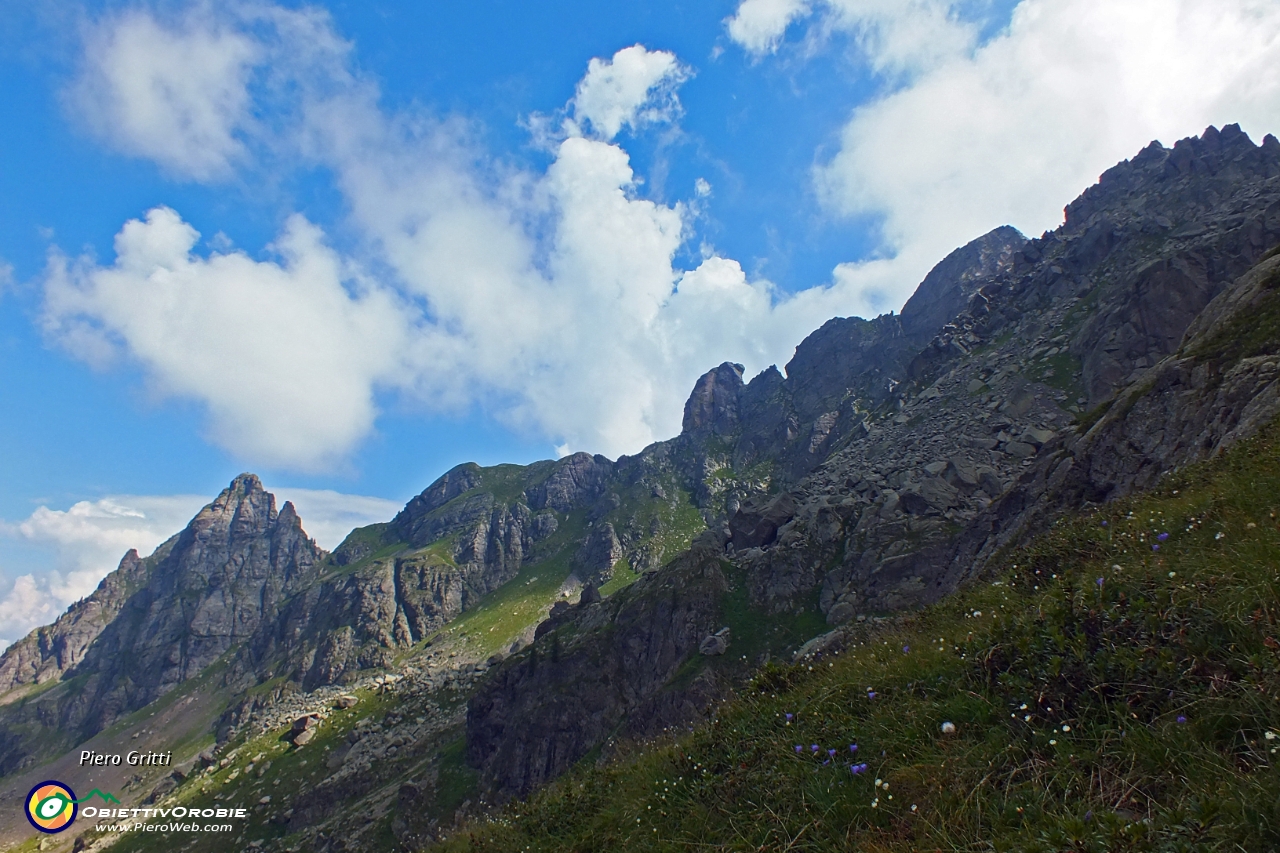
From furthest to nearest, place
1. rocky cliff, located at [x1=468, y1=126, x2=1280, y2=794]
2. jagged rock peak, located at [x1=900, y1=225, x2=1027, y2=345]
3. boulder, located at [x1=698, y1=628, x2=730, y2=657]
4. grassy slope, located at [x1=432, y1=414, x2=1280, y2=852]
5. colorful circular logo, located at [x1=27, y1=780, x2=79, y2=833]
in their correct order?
jagged rock peak, located at [x1=900, y1=225, x2=1027, y2=345] → boulder, located at [x1=698, y1=628, x2=730, y2=657] → colorful circular logo, located at [x1=27, y1=780, x2=79, y2=833] → rocky cliff, located at [x1=468, y1=126, x2=1280, y2=794] → grassy slope, located at [x1=432, y1=414, x2=1280, y2=852]

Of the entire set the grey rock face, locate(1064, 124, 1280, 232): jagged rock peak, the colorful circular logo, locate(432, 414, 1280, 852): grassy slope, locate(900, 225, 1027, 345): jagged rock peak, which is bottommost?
the grey rock face

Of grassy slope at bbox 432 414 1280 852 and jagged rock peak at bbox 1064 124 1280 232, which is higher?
jagged rock peak at bbox 1064 124 1280 232

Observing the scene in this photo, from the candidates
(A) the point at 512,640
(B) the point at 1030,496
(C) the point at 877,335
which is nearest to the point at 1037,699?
(B) the point at 1030,496

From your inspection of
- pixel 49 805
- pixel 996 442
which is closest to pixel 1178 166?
pixel 996 442

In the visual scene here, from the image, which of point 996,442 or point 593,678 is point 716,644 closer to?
point 593,678

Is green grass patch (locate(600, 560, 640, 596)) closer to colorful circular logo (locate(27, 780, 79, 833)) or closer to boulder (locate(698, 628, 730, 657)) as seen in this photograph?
boulder (locate(698, 628, 730, 657))

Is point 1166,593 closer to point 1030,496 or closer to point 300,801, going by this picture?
point 1030,496

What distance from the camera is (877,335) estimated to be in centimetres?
19688

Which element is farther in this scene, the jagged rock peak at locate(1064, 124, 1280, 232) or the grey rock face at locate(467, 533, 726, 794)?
the jagged rock peak at locate(1064, 124, 1280, 232)

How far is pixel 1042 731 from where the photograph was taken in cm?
560

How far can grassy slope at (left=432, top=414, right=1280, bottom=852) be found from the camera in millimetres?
4434

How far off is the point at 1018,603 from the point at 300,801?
118m

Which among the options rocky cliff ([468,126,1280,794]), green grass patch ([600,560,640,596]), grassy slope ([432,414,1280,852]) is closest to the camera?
grassy slope ([432,414,1280,852])

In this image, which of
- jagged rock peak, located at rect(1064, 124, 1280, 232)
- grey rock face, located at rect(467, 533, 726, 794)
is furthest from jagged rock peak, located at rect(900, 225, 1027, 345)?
grey rock face, located at rect(467, 533, 726, 794)
